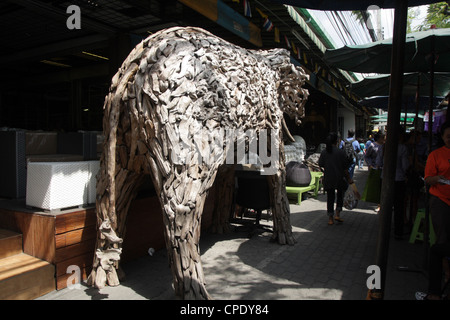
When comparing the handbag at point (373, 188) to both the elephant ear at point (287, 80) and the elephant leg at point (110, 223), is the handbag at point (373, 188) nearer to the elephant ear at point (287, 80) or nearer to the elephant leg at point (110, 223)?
the elephant ear at point (287, 80)

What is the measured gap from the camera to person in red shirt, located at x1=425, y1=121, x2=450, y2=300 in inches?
109

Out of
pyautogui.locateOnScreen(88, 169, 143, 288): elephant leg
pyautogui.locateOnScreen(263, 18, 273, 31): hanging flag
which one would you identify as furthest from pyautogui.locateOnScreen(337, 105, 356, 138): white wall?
pyautogui.locateOnScreen(88, 169, 143, 288): elephant leg

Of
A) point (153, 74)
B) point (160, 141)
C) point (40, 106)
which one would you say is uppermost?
point (40, 106)

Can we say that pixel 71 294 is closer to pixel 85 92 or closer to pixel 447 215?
pixel 447 215

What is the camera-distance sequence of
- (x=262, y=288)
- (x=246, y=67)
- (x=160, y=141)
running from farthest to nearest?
(x=246, y=67), (x=262, y=288), (x=160, y=141)

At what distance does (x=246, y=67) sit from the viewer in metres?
3.36

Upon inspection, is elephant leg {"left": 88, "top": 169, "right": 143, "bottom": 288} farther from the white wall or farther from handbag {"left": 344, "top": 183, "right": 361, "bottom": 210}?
the white wall

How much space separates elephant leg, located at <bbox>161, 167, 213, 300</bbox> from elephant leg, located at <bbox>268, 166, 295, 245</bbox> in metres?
2.09

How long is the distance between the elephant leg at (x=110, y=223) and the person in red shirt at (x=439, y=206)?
2.76 meters

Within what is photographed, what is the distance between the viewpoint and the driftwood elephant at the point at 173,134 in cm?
241

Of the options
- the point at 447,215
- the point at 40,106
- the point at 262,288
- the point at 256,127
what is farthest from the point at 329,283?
the point at 40,106

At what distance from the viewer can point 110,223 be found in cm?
269

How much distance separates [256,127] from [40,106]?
36.2 ft

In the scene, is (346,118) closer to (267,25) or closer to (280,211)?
(267,25)
